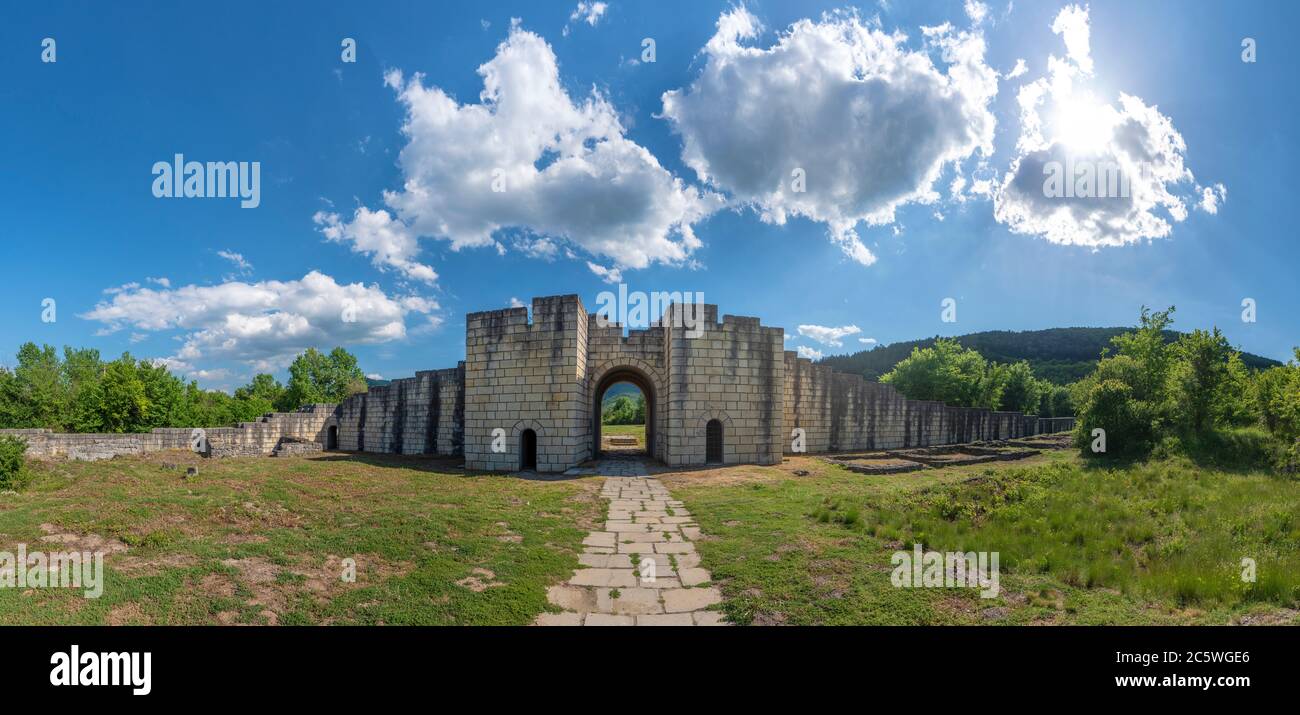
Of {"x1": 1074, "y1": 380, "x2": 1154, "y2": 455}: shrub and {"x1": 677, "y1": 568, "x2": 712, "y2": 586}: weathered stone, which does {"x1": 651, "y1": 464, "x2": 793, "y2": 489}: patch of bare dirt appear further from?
{"x1": 1074, "y1": 380, "x2": 1154, "y2": 455}: shrub

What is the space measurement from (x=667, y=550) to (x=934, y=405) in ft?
81.5

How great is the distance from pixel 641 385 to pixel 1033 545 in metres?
17.4

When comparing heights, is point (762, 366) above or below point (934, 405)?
above

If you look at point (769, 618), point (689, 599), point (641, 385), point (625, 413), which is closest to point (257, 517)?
point (689, 599)

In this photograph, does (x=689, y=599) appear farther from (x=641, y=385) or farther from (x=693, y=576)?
(x=641, y=385)

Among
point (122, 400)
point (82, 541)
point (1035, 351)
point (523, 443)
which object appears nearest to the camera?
point (82, 541)

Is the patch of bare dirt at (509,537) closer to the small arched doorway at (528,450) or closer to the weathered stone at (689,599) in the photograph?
the weathered stone at (689,599)

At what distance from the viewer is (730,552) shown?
7.09m

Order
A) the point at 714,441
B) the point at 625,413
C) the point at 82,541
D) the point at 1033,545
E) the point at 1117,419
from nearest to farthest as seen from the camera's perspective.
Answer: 1. the point at 82,541
2. the point at 1033,545
3. the point at 1117,419
4. the point at 714,441
5. the point at 625,413

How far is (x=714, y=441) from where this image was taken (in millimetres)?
18188

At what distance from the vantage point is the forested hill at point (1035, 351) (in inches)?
3302

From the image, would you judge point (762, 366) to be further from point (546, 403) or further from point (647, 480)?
point (546, 403)

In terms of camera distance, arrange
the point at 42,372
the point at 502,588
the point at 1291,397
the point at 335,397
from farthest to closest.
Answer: the point at 335,397 → the point at 42,372 → the point at 1291,397 → the point at 502,588
